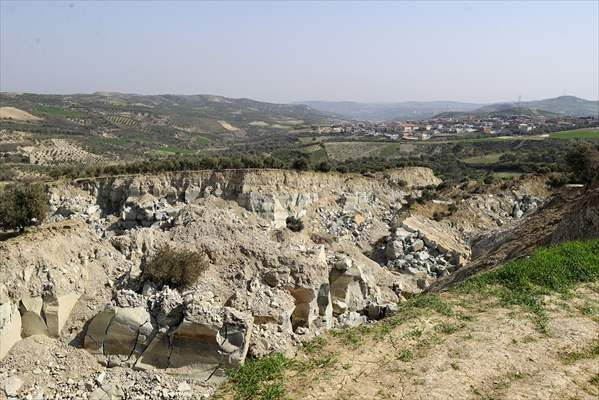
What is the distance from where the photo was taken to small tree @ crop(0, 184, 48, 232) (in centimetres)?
1427

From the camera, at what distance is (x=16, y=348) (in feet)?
34.4

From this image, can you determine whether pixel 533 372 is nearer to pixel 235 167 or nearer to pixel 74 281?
pixel 74 281

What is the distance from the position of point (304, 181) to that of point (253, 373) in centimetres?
3142

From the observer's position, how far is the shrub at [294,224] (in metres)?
29.3

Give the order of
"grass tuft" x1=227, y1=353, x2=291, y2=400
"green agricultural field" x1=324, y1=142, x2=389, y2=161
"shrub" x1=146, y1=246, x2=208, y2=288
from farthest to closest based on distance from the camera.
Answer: "green agricultural field" x1=324, y1=142, x2=389, y2=161 → "shrub" x1=146, y1=246, x2=208, y2=288 → "grass tuft" x1=227, y1=353, x2=291, y2=400

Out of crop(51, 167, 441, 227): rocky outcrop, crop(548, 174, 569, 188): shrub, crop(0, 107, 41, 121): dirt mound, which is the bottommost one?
crop(51, 167, 441, 227): rocky outcrop

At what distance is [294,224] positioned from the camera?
30984 mm

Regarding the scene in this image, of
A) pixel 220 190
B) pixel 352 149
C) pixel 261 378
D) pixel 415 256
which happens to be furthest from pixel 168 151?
pixel 261 378

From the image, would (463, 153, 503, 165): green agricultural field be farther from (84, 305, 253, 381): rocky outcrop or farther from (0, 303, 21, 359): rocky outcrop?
(0, 303, 21, 359): rocky outcrop

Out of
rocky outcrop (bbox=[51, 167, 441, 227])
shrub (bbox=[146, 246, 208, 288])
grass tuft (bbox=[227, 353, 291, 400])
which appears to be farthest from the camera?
rocky outcrop (bbox=[51, 167, 441, 227])

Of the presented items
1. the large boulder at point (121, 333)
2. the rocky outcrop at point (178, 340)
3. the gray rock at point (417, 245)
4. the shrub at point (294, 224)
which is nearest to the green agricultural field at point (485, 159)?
the shrub at point (294, 224)

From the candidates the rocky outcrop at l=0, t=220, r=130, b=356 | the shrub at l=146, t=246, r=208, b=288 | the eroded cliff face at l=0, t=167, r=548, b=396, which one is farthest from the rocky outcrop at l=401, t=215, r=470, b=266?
the rocky outcrop at l=0, t=220, r=130, b=356

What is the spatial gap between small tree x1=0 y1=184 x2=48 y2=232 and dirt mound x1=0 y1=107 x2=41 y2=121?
102 m

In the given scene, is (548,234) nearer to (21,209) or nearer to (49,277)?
(49,277)
